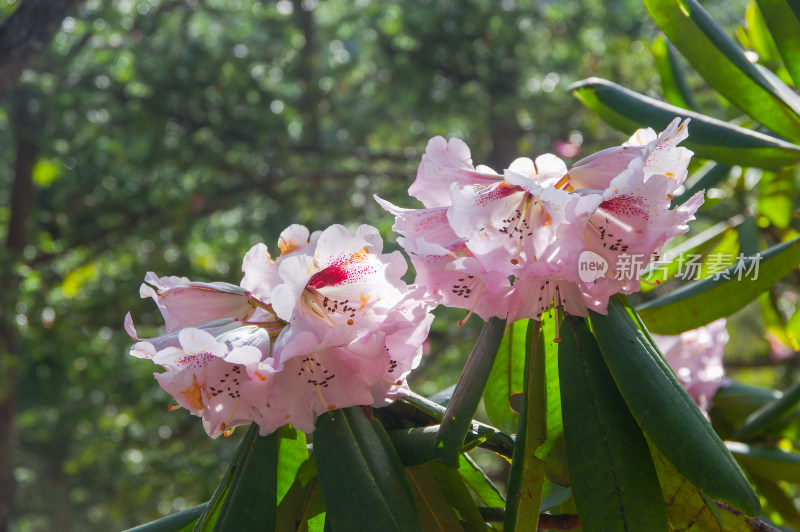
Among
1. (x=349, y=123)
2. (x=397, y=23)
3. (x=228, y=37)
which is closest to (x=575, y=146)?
(x=397, y=23)

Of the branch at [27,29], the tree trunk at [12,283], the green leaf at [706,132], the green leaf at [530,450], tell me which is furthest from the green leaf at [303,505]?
the tree trunk at [12,283]

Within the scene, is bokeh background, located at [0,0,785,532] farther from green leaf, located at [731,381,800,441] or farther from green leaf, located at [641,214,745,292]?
green leaf, located at [731,381,800,441]

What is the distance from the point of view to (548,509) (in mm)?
868

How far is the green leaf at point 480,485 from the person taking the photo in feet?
2.89

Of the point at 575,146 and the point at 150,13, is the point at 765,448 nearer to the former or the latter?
the point at 575,146

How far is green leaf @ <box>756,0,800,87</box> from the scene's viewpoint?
1.05m

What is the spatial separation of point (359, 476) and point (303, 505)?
140mm

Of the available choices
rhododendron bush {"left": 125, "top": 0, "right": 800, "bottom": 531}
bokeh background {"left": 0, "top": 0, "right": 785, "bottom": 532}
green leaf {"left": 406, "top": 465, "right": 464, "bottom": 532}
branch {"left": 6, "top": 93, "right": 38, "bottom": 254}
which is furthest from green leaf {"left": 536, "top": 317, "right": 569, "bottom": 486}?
branch {"left": 6, "top": 93, "right": 38, "bottom": 254}

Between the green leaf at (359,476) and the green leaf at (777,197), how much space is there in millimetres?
1124

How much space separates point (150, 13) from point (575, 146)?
2902 mm

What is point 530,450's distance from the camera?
0.73 metres

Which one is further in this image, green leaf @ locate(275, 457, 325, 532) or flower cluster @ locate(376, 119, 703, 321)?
green leaf @ locate(275, 457, 325, 532)

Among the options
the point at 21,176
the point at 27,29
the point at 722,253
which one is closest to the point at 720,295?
the point at 722,253

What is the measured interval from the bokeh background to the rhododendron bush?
105 inches
